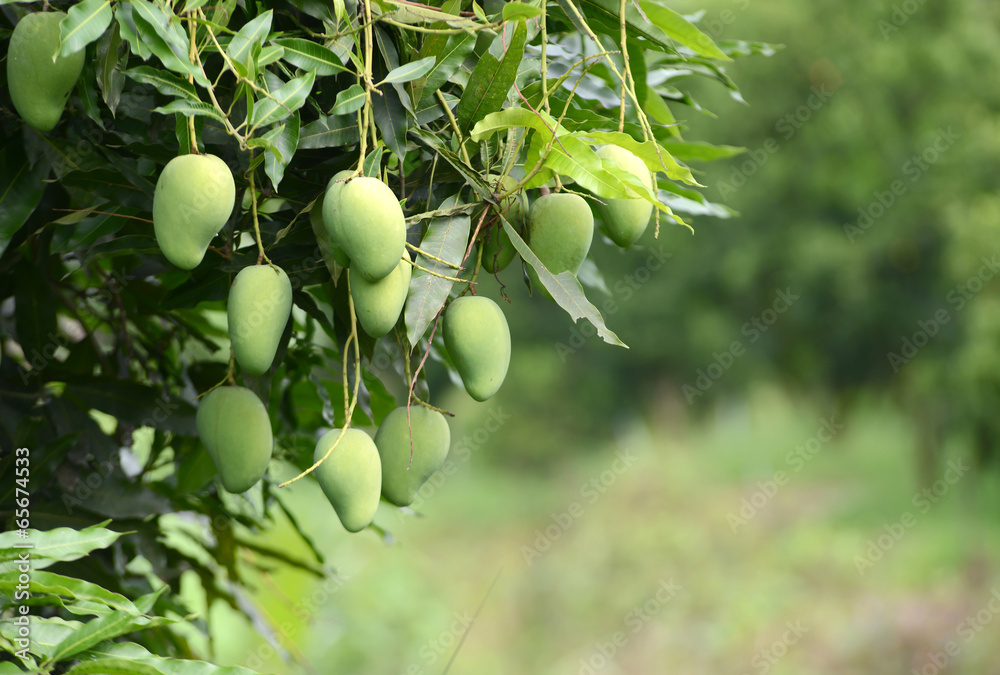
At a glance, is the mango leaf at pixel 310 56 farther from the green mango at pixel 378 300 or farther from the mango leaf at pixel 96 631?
the mango leaf at pixel 96 631

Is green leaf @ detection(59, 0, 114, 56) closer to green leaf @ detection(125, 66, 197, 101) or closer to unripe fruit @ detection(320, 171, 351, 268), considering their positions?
green leaf @ detection(125, 66, 197, 101)

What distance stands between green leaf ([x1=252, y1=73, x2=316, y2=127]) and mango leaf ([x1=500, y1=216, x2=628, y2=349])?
123 mm

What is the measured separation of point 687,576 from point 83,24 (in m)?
4.52

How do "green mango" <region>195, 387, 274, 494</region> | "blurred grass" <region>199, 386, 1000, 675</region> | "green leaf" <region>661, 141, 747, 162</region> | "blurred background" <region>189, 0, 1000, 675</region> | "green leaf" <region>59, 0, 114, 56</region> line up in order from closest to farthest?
"green leaf" <region>59, 0, 114, 56</region> → "green mango" <region>195, 387, 274, 494</region> → "green leaf" <region>661, 141, 747, 162</region> → "blurred grass" <region>199, 386, 1000, 675</region> → "blurred background" <region>189, 0, 1000, 675</region>

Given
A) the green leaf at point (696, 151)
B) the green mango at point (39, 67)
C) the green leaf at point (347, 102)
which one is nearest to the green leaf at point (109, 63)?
the green mango at point (39, 67)

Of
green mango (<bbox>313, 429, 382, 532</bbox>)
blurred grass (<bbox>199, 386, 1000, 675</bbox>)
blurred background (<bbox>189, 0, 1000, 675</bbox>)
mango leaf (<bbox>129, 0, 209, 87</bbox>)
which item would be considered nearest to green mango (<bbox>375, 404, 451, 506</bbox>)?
green mango (<bbox>313, 429, 382, 532</bbox>)

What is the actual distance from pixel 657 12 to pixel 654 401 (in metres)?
7.48

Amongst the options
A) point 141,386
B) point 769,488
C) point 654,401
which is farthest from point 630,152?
point 654,401

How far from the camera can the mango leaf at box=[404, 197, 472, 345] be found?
0.47 meters

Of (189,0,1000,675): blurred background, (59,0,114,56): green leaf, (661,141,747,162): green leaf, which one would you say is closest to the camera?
(59,0,114,56): green leaf

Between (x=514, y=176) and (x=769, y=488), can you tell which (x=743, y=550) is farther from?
(x=514, y=176)

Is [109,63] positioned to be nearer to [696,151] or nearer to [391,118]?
[391,118]

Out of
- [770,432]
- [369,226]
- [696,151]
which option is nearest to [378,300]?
[369,226]

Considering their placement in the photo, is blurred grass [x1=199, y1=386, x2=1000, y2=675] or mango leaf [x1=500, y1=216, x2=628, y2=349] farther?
blurred grass [x1=199, y1=386, x2=1000, y2=675]
